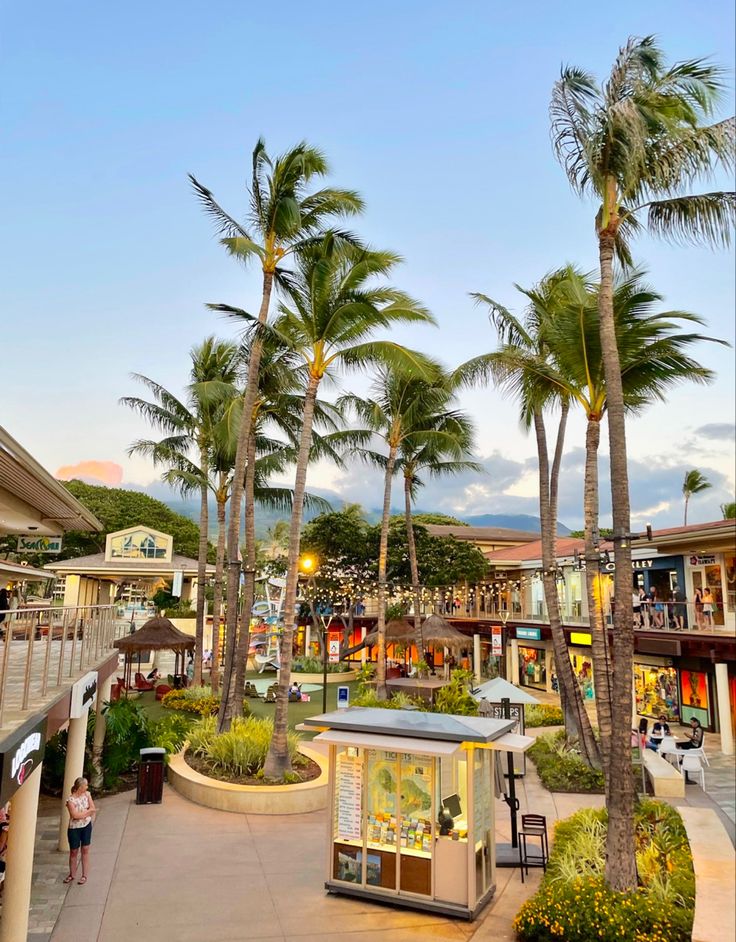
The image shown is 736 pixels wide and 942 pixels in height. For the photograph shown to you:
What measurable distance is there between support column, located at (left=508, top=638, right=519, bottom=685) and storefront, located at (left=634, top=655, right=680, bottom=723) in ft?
26.2

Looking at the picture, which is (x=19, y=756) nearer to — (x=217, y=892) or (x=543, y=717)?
(x=217, y=892)

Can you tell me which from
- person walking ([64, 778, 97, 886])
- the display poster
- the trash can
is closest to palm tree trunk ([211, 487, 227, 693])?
the trash can

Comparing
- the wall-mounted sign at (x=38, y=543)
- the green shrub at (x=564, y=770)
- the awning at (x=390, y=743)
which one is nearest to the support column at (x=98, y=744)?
the wall-mounted sign at (x=38, y=543)

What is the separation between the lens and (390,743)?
890 centimetres

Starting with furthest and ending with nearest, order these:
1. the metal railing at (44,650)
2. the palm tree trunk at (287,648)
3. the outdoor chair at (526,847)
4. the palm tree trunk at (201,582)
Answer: the palm tree trunk at (201,582), the palm tree trunk at (287,648), the outdoor chair at (526,847), the metal railing at (44,650)

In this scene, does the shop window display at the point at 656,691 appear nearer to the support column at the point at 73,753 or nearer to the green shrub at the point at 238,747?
the green shrub at the point at 238,747

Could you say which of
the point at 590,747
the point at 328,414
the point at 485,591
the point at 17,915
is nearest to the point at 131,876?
the point at 17,915

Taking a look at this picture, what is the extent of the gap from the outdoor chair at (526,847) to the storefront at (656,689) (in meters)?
15.6

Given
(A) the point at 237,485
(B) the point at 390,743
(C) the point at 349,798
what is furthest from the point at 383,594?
(B) the point at 390,743

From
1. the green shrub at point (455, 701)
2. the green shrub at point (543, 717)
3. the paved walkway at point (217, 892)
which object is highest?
the green shrub at point (455, 701)

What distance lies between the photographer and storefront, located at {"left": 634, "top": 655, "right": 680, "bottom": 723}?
24.4 metres

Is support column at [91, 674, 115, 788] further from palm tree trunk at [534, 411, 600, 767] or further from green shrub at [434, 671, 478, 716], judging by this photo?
palm tree trunk at [534, 411, 600, 767]

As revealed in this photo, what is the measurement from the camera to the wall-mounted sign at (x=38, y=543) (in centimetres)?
1674

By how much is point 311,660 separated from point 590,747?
2093 centimetres
